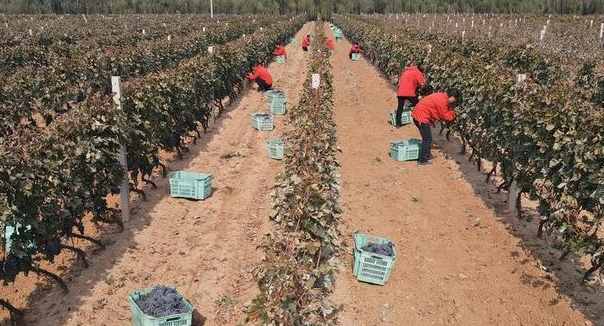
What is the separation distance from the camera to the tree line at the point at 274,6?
8556cm

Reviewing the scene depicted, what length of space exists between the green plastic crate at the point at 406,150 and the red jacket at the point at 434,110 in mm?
834

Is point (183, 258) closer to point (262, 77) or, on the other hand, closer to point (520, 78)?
point (520, 78)

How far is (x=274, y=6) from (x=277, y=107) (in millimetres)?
83904

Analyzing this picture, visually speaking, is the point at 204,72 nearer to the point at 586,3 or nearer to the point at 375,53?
the point at 375,53

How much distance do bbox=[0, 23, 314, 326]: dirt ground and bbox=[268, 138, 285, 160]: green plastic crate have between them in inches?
21.9

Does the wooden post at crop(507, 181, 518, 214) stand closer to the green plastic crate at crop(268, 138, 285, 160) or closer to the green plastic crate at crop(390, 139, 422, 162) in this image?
the green plastic crate at crop(390, 139, 422, 162)

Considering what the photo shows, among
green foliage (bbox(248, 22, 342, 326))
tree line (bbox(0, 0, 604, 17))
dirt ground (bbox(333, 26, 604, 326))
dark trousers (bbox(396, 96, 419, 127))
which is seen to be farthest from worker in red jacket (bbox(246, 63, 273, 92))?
tree line (bbox(0, 0, 604, 17))

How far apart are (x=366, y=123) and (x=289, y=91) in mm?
6060

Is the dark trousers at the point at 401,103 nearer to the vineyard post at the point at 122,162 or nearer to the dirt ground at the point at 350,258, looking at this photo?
the dirt ground at the point at 350,258

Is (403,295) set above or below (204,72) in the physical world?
below

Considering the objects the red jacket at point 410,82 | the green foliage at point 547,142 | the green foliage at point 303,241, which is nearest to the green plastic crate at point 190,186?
the green foliage at point 303,241

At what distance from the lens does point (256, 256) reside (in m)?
7.86

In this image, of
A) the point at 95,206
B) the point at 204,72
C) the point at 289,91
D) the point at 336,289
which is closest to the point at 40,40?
the point at 289,91

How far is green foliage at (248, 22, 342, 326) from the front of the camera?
4.32 meters
